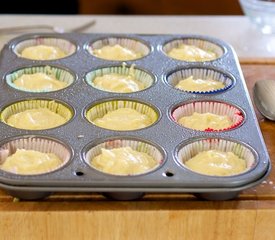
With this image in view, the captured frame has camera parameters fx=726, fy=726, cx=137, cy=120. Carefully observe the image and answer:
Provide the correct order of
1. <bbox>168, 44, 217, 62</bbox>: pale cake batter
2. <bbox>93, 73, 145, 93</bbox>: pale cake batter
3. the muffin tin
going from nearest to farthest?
the muffin tin
<bbox>93, 73, 145, 93</bbox>: pale cake batter
<bbox>168, 44, 217, 62</bbox>: pale cake batter

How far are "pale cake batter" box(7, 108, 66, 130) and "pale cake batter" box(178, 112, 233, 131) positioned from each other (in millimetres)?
249

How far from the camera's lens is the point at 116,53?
1.74m

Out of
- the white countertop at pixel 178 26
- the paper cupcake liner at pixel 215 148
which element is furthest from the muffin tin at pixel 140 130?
the white countertop at pixel 178 26

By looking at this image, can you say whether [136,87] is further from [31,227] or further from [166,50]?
[31,227]

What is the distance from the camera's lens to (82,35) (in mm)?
1812

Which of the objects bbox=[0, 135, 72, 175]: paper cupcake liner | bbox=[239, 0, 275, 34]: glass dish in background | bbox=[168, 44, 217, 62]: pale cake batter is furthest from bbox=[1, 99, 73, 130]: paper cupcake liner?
bbox=[239, 0, 275, 34]: glass dish in background

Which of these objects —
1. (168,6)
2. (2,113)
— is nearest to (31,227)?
(2,113)

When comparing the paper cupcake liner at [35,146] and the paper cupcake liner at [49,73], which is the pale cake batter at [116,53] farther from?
the paper cupcake liner at [35,146]

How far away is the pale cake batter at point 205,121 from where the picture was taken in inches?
57.2

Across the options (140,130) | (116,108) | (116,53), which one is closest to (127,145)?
(140,130)

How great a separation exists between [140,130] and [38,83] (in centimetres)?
32

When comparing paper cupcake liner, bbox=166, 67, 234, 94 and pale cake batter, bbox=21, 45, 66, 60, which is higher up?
paper cupcake liner, bbox=166, 67, 234, 94

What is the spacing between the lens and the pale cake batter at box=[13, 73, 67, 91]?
1.58 meters

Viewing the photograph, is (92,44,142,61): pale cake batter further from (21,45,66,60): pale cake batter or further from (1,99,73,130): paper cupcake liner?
(1,99,73,130): paper cupcake liner
